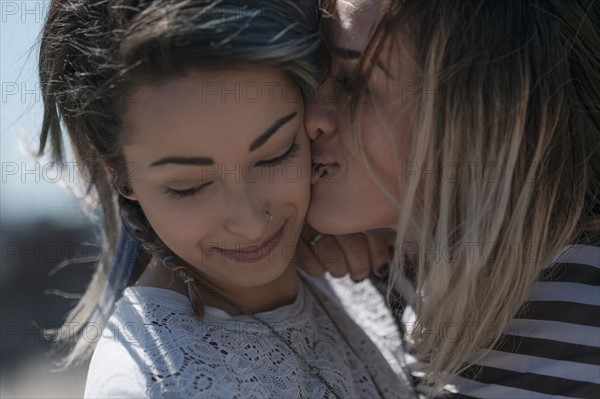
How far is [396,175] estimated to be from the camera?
2020 millimetres

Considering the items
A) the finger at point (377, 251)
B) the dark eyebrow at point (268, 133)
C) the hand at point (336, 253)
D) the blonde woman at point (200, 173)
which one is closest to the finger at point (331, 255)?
the hand at point (336, 253)

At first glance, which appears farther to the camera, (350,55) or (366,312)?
(366,312)

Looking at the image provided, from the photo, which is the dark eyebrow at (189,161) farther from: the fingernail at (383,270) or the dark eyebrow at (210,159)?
the fingernail at (383,270)

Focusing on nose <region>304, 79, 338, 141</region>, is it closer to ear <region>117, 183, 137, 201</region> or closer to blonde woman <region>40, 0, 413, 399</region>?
blonde woman <region>40, 0, 413, 399</region>

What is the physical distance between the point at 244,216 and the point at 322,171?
13.8 inches

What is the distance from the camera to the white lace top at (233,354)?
168 centimetres

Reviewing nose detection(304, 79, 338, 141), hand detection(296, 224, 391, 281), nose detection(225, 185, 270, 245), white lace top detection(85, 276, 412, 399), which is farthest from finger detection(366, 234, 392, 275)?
nose detection(225, 185, 270, 245)

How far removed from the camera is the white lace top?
1.68 metres

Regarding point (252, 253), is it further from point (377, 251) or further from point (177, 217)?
point (377, 251)

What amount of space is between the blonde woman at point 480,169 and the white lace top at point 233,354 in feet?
0.71

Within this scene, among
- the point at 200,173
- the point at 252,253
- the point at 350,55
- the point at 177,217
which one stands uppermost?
the point at 350,55

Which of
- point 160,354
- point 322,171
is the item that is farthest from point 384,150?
point 160,354

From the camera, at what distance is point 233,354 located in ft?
5.93

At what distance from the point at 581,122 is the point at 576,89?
0.29ft
